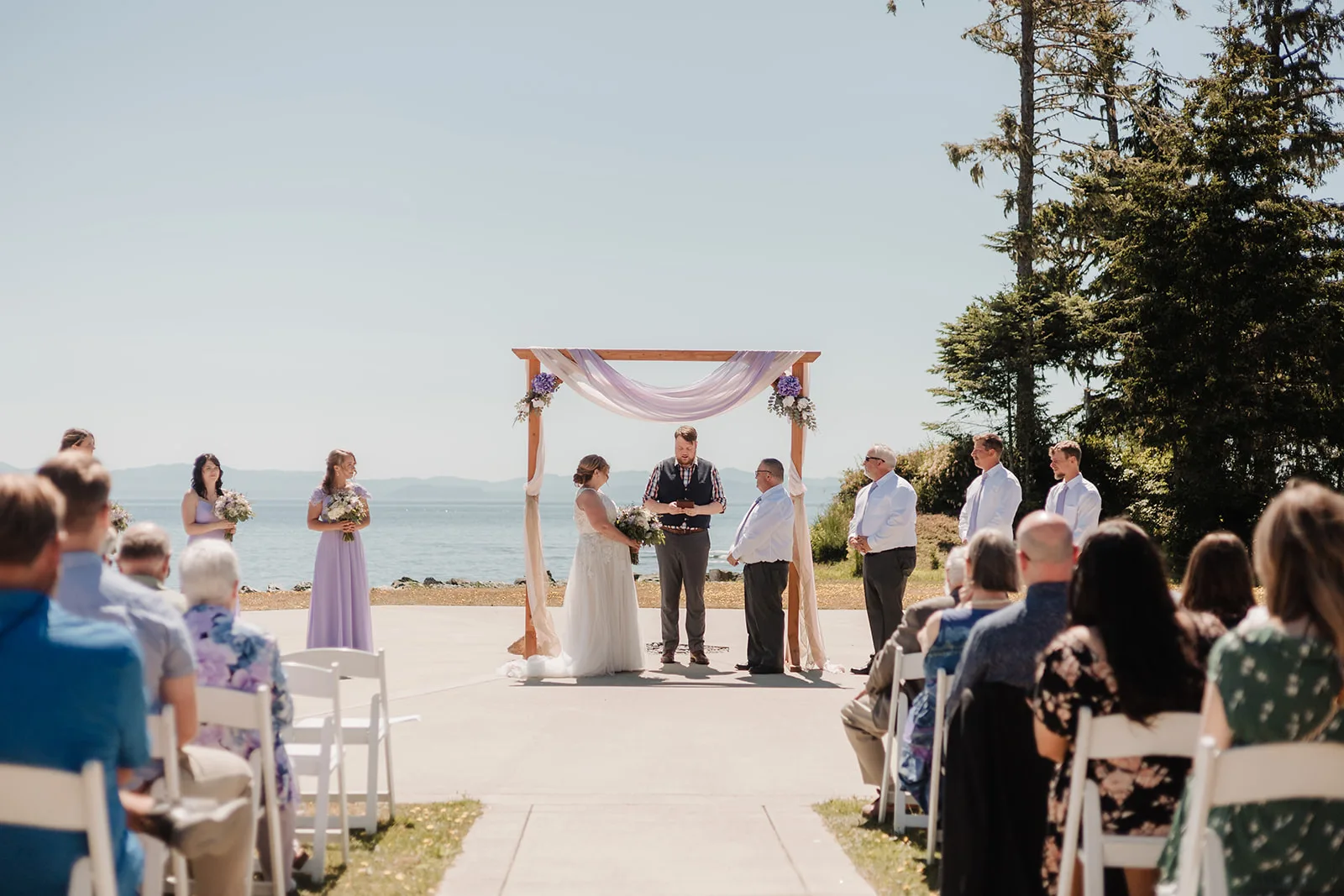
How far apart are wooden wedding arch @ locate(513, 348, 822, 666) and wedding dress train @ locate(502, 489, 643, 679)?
2.15 ft

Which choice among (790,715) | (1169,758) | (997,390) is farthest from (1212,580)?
(997,390)

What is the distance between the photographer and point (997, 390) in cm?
2875

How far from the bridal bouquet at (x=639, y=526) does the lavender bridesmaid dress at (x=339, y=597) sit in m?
2.27

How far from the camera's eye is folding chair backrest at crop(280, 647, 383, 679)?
17.9 ft

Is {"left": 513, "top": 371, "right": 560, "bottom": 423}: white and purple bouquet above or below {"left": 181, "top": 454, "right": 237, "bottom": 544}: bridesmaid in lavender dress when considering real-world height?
above

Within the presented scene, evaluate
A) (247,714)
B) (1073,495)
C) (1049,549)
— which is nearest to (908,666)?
(1049,549)

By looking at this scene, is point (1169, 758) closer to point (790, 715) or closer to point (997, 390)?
point (790, 715)

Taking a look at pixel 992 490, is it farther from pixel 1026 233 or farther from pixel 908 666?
pixel 1026 233

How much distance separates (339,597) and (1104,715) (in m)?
Answer: 7.55

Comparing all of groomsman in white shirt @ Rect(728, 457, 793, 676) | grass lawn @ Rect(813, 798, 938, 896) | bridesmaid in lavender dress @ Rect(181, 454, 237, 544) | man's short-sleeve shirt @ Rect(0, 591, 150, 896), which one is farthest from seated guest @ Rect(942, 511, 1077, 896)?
bridesmaid in lavender dress @ Rect(181, 454, 237, 544)

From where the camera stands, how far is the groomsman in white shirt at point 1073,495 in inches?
362

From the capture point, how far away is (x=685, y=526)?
10.9m

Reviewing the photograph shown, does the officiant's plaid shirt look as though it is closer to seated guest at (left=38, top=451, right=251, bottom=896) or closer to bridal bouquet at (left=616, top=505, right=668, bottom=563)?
bridal bouquet at (left=616, top=505, right=668, bottom=563)

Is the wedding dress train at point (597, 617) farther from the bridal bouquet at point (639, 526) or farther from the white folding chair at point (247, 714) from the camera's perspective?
the white folding chair at point (247, 714)
